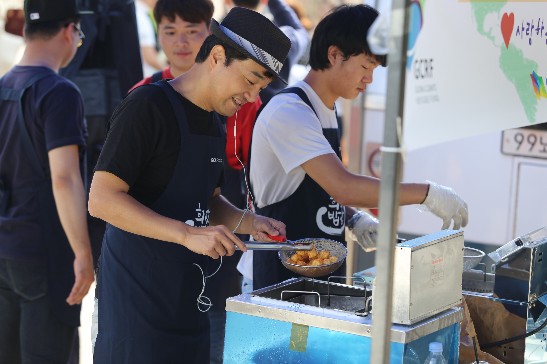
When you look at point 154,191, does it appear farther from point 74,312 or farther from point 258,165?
point 74,312

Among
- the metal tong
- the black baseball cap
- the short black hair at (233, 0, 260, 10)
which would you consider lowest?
the metal tong

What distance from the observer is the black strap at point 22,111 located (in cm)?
385

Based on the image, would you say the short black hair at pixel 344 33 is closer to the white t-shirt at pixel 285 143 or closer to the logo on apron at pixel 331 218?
the white t-shirt at pixel 285 143

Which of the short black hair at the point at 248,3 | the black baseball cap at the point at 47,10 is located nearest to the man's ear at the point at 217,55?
the black baseball cap at the point at 47,10

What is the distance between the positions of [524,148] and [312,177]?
1997 mm

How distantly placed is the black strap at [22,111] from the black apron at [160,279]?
0.97 m

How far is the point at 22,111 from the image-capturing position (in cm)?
385

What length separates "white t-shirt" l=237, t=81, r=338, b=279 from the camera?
330 cm

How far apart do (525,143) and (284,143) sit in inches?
80.2

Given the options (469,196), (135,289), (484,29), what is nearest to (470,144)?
(469,196)

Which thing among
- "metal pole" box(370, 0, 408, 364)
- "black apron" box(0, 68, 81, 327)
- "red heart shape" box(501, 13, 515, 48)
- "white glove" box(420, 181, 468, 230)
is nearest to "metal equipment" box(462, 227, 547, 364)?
"white glove" box(420, 181, 468, 230)

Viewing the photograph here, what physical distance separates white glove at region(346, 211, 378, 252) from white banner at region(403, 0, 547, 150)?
0.78 meters

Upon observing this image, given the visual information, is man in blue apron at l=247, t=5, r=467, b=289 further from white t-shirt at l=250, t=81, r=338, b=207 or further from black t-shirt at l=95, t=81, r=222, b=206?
black t-shirt at l=95, t=81, r=222, b=206

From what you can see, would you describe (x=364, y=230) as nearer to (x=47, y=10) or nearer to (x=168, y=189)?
(x=168, y=189)
